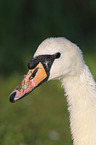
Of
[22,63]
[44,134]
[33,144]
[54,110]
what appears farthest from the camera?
[22,63]

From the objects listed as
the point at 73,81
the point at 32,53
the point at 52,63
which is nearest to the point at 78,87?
the point at 73,81

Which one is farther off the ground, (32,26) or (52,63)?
(52,63)

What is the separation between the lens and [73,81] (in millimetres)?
2760

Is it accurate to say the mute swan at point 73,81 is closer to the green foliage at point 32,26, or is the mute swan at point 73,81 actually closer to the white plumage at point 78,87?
the white plumage at point 78,87

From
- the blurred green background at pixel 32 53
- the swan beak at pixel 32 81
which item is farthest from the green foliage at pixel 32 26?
the swan beak at pixel 32 81

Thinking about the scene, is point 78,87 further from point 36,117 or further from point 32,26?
point 32,26

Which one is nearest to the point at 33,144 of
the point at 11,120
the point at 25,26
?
the point at 11,120

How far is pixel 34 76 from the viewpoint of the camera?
277cm

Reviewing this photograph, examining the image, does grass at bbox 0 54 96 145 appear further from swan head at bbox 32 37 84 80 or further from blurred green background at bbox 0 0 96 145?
swan head at bbox 32 37 84 80

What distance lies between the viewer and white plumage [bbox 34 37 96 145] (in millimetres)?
2693

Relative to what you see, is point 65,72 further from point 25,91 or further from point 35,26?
point 35,26

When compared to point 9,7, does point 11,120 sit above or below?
below

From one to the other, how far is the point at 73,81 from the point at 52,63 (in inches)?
9.5

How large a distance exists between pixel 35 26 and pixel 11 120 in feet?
15.3
